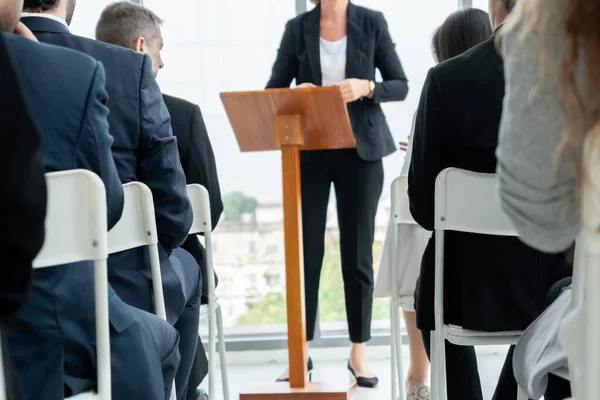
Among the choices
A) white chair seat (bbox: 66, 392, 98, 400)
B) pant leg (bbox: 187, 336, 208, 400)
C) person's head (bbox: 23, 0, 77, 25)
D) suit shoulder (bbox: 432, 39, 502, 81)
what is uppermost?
person's head (bbox: 23, 0, 77, 25)

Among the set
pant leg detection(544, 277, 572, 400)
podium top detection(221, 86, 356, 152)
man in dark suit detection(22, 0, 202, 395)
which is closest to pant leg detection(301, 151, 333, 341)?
podium top detection(221, 86, 356, 152)

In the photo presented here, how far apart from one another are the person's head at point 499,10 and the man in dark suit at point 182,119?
1.22 meters

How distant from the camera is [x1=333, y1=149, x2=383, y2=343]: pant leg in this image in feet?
12.9

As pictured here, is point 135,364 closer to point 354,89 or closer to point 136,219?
point 136,219

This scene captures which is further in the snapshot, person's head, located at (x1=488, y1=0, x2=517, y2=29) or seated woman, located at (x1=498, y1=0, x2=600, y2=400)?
person's head, located at (x1=488, y1=0, x2=517, y2=29)

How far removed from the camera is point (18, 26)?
1781 mm

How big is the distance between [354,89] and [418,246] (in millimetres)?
938

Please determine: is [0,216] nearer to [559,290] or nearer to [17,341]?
[17,341]

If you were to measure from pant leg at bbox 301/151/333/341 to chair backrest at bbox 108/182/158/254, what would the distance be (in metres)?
1.92

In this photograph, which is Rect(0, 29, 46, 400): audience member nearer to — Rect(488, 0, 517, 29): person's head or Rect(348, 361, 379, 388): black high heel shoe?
Rect(488, 0, 517, 29): person's head

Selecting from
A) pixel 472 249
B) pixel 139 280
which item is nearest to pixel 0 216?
pixel 139 280

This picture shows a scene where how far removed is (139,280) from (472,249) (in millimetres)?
867

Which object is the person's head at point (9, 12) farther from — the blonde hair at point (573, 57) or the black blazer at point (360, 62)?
the black blazer at point (360, 62)

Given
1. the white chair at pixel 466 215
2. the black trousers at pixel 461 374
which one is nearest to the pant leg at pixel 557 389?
the white chair at pixel 466 215
